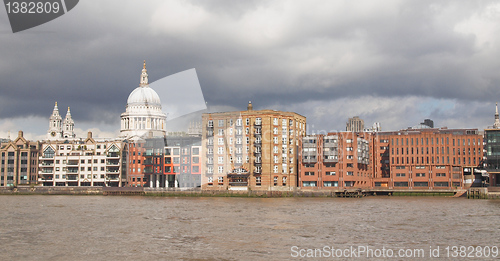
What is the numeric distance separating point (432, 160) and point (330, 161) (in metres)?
32.1

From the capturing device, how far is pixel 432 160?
152250mm

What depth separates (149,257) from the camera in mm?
40625

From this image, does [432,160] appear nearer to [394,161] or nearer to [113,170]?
[394,161]

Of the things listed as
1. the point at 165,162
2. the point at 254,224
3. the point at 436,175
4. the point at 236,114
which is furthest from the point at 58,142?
the point at 254,224

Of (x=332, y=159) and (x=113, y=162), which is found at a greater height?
(x=332, y=159)

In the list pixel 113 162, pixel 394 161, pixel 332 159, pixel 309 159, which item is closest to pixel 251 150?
pixel 309 159

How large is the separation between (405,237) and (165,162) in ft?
378

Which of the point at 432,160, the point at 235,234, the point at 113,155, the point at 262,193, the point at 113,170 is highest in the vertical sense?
the point at 113,155

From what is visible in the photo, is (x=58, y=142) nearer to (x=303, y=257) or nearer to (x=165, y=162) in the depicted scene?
(x=165, y=162)

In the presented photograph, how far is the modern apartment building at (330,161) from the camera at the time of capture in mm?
141125

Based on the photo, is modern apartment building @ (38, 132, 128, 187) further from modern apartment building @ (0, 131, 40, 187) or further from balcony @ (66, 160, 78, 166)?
modern apartment building @ (0, 131, 40, 187)

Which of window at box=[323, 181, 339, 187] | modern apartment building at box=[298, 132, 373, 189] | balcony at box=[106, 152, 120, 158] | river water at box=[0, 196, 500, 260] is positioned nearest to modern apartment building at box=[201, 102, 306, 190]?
modern apartment building at box=[298, 132, 373, 189]

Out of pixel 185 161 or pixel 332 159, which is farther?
pixel 185 161

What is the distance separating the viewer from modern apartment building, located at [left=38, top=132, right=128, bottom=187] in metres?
168
